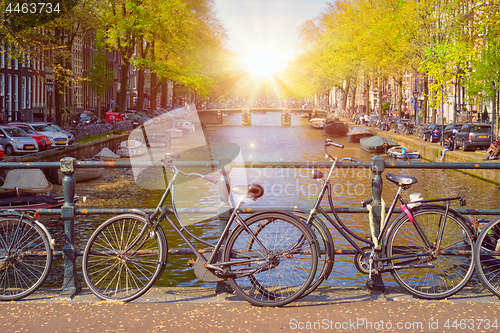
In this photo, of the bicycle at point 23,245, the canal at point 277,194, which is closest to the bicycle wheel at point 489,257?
the bicycle at point 23,245

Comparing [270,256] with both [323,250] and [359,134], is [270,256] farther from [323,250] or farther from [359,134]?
[359,134]

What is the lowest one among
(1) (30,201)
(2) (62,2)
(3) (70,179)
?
(1) (30,201)

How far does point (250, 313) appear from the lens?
4.91 meters

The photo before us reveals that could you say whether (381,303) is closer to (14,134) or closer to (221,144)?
(14,134)

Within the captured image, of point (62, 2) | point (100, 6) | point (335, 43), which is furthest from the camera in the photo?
point (335, 43)

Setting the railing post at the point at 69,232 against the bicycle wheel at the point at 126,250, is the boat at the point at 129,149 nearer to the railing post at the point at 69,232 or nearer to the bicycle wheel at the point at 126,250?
the railing post at the point at 69,232

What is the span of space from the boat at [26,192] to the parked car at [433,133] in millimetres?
26873

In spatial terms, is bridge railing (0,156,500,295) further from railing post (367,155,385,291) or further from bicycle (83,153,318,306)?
bicycle (83,153,318,306)

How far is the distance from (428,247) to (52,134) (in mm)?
29246

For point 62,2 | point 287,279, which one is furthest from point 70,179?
point 62,2

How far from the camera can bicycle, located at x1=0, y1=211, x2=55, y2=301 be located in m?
5.29

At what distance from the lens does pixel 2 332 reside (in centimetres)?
455

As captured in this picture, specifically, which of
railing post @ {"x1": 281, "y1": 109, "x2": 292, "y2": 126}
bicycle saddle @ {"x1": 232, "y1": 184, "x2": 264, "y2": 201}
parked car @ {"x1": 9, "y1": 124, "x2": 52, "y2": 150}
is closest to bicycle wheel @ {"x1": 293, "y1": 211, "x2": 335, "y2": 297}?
bicycle saddle @ {"x1": 232, "y1": 184, "x2": 264, "y2": 201}

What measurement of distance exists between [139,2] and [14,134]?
17141 millimetres
